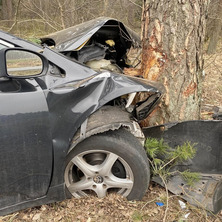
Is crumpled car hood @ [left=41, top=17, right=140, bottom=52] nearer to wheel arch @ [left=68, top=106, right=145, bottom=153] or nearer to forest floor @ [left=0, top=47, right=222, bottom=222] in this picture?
wheel arch @ [left=68, top=106, right=145, bottom=153]

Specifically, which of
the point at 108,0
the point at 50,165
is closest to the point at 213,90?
the point at 50,165

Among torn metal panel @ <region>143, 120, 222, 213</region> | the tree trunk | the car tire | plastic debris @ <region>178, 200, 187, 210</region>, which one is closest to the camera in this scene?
the car tire

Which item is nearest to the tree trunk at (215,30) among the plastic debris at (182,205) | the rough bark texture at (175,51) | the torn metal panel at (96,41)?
the torn metal panel at (96,41)

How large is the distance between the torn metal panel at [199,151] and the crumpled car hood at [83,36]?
53.1 inches

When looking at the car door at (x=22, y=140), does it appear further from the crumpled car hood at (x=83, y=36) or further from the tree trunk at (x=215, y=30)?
the tree trunk at (x=215, y=30)

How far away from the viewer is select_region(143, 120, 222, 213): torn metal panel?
8.54ft

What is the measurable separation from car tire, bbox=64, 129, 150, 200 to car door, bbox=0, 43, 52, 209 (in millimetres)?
295

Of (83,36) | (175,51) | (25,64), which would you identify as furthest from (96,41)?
(25,64)

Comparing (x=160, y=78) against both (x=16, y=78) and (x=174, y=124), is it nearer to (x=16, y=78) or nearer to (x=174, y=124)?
(x=174, y=124)

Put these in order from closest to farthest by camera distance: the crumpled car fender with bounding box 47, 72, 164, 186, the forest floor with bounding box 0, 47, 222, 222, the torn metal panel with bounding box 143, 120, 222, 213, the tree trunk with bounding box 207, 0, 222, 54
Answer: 1. the crumpled car fender with bounding box 47, 72, 164, 186
2. the forest floor with bounding box 0, 47, 222, 222
3. the torn metal panel with bounding box 143, 120, 222, 213
4. the tree trunk with bounding box 207, 0, 222, 54

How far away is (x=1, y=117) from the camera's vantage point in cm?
186

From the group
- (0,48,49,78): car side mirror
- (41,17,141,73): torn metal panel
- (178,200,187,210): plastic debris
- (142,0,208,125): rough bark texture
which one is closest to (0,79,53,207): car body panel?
(0,48,49,78): car side mirror

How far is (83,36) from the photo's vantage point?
115 inches

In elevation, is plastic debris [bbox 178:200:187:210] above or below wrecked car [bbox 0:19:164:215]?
below
